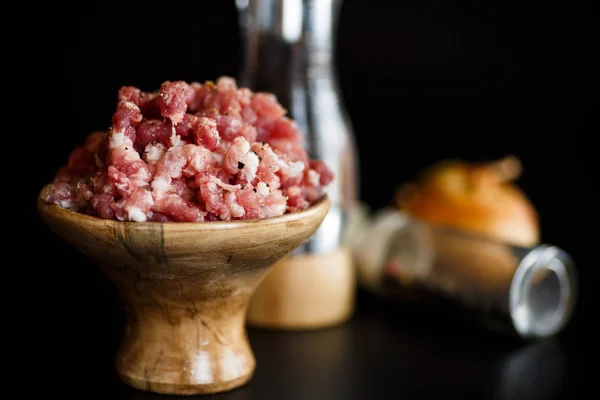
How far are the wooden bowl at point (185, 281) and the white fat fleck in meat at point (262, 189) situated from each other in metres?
0.03

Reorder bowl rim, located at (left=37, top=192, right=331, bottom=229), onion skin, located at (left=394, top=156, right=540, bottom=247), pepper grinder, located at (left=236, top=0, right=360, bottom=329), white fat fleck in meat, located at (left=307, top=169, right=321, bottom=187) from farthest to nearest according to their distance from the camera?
onion skin, located at (left=394, top=156, right=540, bottom=247)
pepper grinder, located at (left=236, top=0, right=360, bottom=329)
white fat fleck in meat, located at (left=307, top=169, right=321, bottom=187)
bowl rim, located at (left=37, top=192, right=331, bottom=229)

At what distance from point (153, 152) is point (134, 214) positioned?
3.0 inches

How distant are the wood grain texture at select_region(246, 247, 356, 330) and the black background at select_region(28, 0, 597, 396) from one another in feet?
1.44

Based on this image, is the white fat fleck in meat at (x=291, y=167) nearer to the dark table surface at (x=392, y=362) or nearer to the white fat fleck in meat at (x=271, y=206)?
the white fat fleck in meat at (x=271, y=206)

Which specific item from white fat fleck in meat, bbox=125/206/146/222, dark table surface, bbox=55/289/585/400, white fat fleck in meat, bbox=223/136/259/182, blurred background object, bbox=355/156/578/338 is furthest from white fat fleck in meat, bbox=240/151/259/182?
blurred background object, bbox=355/156/578/338

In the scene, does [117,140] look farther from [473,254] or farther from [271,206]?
[473,254]

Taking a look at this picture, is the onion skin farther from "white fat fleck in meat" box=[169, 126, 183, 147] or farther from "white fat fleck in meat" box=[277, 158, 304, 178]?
"white fat fleck in meat" box=[169, 126, 183, 147]

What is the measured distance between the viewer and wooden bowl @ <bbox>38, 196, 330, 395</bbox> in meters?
0.73

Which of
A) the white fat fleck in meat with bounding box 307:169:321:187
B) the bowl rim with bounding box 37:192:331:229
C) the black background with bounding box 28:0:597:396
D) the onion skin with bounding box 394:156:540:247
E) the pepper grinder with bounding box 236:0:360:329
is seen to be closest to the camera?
the bowl rim with bounding box 37:192:331:229

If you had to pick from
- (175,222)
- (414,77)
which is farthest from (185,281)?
(414,77)

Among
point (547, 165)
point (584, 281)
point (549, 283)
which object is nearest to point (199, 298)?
point (549, 283)

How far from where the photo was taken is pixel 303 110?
1113mm

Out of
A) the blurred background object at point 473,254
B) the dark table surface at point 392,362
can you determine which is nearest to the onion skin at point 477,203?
the blurred background object at point 473,254

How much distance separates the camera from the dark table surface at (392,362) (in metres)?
0.93
